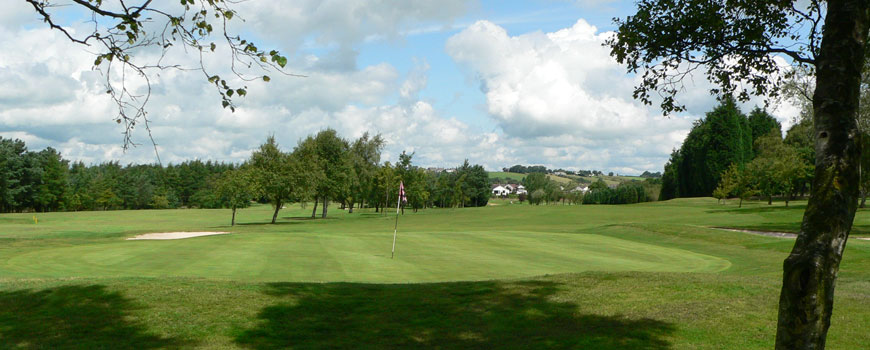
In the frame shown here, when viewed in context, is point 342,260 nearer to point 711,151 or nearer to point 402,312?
point 402,312

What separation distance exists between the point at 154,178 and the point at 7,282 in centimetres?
14658

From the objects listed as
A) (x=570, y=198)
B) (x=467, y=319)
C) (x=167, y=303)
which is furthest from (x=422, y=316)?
(x=570, y=198)

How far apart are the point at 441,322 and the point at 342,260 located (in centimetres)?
1206

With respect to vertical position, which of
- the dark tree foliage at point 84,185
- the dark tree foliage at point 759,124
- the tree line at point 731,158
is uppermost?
the dark tree foliage at point 759,124

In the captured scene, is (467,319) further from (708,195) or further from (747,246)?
(708,195)

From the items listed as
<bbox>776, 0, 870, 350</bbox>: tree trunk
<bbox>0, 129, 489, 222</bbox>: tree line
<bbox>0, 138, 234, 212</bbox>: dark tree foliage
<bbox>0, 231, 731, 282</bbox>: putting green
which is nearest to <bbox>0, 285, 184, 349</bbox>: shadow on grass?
<bbox>0, 231, 731, 282</bbox>: putting green

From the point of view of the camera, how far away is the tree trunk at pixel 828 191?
550 cm

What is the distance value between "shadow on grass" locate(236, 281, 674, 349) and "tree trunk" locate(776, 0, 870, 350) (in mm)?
2590

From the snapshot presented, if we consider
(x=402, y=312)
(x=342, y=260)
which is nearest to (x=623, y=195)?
(x=342, y=260)

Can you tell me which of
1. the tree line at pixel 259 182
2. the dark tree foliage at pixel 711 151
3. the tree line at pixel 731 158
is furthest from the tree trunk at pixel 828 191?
the dark tree foliage at pixel 711 151

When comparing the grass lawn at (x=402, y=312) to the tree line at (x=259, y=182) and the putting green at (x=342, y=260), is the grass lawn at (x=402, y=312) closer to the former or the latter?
the putting green at (x=342, y=260)

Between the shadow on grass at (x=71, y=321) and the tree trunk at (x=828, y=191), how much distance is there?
320 inches

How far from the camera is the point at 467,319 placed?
991 cm

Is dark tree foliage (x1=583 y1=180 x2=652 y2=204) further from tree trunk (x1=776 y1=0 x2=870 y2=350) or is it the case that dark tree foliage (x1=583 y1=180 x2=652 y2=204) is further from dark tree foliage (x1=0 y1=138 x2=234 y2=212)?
tree trunk (x1=776 y1=0 x2=870 y2=350)
